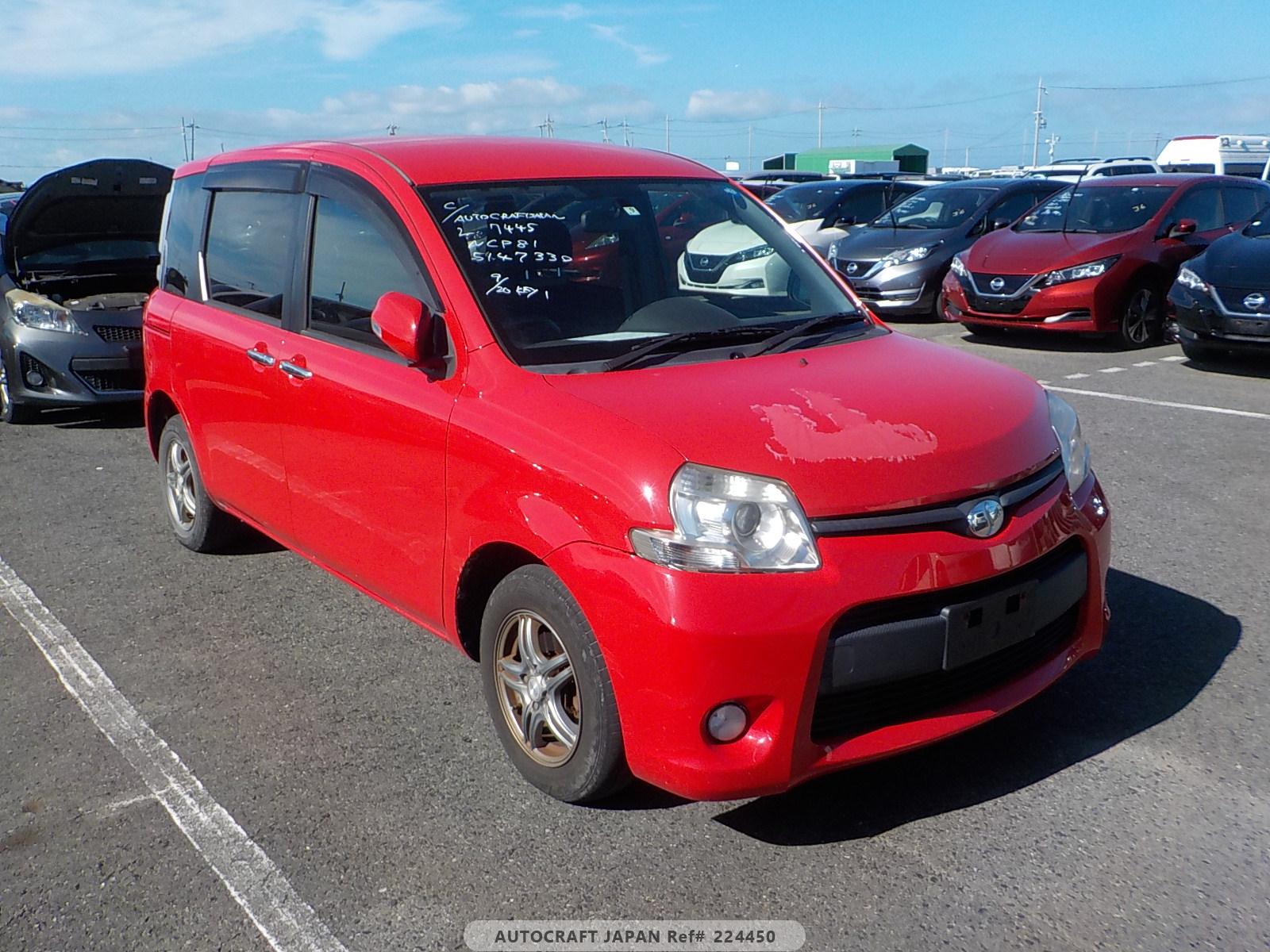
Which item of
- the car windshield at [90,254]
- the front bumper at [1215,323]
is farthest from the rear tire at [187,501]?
the front bumper at [1215,323]

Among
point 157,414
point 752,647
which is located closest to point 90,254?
point 157,414

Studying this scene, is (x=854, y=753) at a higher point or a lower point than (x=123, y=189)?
lower

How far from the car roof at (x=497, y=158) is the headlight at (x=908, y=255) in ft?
29.8

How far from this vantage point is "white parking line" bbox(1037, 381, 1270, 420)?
805cm

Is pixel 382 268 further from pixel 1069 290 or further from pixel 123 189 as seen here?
pixel 1069 290

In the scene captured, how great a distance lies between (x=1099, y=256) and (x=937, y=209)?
363 centimetres

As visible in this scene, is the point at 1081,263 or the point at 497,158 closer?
the point at 497,158

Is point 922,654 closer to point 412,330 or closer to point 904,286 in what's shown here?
point 412,330

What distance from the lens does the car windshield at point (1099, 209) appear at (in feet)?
37.8

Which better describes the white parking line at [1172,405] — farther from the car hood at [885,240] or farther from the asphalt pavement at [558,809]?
the car hood at [885,240]

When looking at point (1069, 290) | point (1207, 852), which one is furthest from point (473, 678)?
point (1069, 290)

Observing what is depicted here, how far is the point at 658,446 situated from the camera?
2.88 m

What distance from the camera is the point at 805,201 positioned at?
17500mm

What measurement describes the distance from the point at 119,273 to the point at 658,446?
760 centimetres
